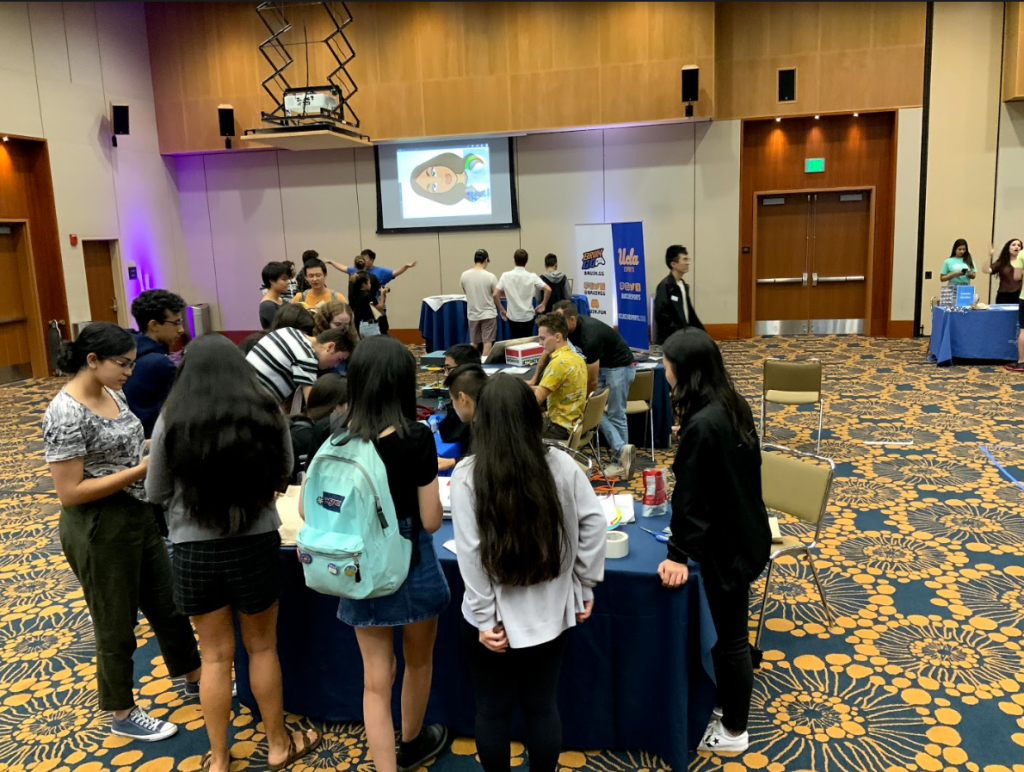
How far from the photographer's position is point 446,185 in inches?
501

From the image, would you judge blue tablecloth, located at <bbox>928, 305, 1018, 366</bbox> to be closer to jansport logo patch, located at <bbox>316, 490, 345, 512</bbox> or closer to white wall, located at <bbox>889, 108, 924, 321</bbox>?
white wall, located at <bbox>889, 108, 924, 321</bbox>

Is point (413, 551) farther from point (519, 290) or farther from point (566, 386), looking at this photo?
point (519, 290)

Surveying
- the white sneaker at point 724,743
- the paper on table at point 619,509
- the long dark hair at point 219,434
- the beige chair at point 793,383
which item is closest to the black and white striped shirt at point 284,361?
the long dark hair at point 219,434

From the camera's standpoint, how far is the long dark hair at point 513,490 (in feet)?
6.58

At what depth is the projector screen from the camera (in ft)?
41.2

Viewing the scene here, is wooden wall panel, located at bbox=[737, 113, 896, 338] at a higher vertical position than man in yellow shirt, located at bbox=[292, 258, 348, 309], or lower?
higher

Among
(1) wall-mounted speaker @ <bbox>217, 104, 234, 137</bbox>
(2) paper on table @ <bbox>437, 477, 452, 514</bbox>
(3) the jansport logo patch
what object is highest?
(1) wall-mounted speaker @ <bbox>217, 104, 234, 137</bbox>

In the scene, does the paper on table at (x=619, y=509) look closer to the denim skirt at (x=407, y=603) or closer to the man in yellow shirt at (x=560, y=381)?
the denim skirt at (x=407, y=603)

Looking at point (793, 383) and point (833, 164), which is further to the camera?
point (833, 164)

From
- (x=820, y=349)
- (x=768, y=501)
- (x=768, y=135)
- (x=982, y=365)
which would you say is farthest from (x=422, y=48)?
(x=768, y=501)

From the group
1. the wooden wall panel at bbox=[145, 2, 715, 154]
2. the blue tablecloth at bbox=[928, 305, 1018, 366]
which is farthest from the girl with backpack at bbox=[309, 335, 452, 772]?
the wooden wall panel at bbox=[145, 2, 715, 154]

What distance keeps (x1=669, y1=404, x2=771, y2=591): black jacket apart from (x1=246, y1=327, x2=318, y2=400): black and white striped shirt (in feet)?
7.05

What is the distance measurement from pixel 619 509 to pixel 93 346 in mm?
1931

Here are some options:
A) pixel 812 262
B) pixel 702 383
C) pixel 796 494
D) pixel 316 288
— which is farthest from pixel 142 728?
pixel 812 262
